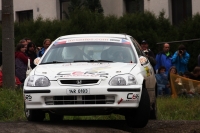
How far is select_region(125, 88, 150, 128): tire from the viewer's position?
1105 centimetres

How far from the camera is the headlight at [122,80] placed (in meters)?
10.8

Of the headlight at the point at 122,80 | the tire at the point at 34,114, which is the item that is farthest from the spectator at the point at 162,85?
the headlight at the point at 122,80

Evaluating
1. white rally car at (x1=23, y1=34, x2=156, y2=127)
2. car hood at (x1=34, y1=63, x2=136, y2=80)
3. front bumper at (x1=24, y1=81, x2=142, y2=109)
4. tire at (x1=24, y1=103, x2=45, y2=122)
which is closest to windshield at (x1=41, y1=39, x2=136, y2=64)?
white rally car at (x1=23, y1=34, x2=156, y2=127)

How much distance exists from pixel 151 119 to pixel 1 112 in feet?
9.43

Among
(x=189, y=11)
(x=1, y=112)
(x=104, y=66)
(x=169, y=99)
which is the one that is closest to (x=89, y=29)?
(x=189, y=11)

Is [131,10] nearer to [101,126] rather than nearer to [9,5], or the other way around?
[9,5]

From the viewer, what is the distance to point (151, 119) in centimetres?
1359

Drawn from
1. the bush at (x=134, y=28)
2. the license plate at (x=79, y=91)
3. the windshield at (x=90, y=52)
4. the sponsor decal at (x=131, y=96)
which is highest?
the bush at (x=134, y=28)

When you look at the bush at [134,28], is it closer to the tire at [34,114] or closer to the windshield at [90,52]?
the windshield at [90,52]

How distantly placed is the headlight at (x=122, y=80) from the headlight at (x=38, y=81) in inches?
37.6

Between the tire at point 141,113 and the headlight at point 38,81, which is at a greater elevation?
the headlight at point 38,81

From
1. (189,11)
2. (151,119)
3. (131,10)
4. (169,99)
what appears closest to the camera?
(151,119)

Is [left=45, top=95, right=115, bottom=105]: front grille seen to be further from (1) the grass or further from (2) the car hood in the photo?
(1) the grass

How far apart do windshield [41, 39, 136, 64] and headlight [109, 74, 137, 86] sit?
1.14 metres
